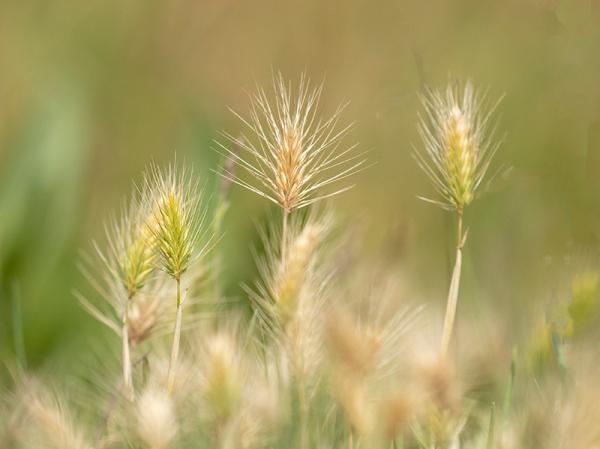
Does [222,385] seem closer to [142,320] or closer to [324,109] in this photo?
[142,320]

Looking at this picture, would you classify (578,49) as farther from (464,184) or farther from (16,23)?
(16,23)

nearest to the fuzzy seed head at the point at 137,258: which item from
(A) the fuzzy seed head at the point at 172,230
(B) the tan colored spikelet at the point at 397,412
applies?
(A) the fuzzy seed head at the point at 172,230

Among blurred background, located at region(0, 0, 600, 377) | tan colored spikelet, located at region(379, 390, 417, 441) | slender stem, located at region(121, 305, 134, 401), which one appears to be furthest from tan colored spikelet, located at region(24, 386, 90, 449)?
blurred background, located at region(0, 0, 600, 377)

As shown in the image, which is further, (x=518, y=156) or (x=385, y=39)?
(x=385, y=39)

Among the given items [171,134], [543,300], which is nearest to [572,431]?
[543,300]

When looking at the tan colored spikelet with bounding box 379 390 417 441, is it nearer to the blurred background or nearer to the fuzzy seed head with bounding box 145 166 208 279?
the fuzzy seed head with bounding box 145 166 208 279

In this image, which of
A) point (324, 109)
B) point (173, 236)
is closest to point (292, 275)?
point (173, 236)
